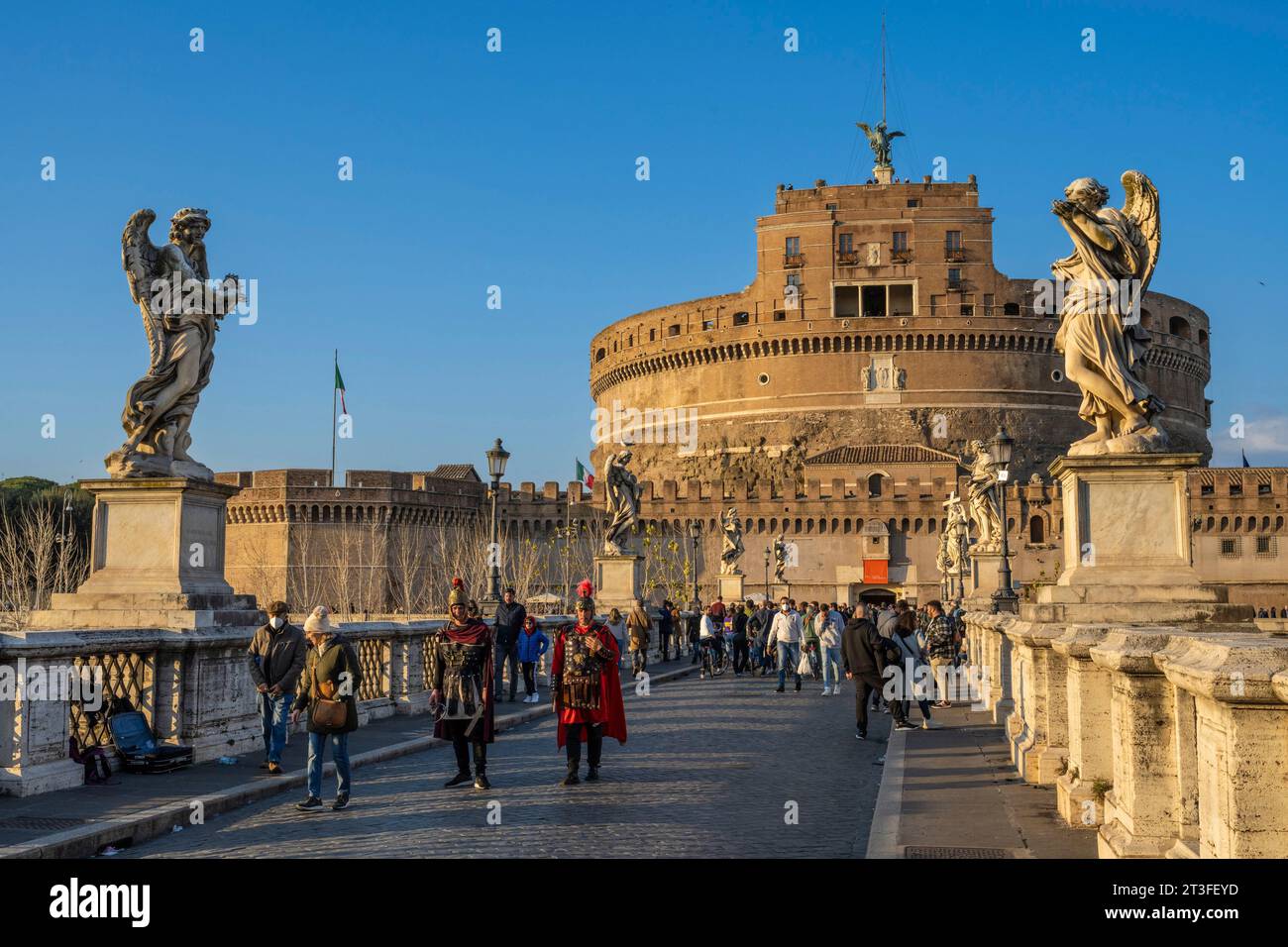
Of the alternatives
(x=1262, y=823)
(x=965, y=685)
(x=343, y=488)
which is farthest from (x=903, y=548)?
(x=1262, y=823)

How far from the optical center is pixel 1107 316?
826 cm

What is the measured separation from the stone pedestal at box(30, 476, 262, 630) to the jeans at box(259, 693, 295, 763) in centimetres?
79

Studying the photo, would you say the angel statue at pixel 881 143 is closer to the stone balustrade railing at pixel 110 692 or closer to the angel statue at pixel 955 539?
the angel statue at pixel 955 539

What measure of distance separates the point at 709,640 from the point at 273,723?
1486 cm

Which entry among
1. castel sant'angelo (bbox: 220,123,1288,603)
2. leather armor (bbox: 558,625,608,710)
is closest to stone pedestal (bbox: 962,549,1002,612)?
leather armor (bbox: 558,625,608,710)

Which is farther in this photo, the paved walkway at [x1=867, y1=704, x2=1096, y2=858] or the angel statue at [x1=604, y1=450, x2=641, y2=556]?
the angel statue at [x1=604, y1=450, x2=641, y2=556]

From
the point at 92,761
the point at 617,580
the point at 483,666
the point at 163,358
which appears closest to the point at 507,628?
the point at 483,666

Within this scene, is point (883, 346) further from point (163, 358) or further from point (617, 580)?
point (163, 358)

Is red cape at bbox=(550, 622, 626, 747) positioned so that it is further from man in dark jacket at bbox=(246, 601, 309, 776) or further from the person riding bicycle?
the person riding bicycle

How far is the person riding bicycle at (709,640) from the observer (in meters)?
23.4

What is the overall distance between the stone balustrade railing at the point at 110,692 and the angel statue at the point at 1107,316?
641cm

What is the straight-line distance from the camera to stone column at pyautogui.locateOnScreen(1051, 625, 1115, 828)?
6.33 meters

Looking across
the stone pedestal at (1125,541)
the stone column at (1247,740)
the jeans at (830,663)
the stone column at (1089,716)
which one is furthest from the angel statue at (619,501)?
the stone column at (1247,740)
